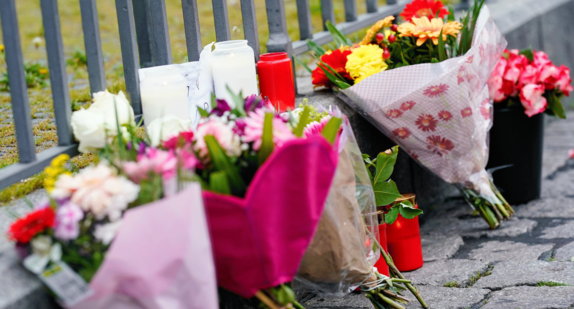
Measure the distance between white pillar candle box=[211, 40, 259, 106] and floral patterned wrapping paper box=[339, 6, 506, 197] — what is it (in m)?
0.45

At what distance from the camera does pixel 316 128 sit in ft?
4.93

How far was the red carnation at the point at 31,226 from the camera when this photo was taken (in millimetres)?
1062

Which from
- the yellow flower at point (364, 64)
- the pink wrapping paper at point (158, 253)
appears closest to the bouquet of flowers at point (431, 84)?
the yellow flower at point (364, 64)

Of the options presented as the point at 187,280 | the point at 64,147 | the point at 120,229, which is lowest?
the point at 187,280

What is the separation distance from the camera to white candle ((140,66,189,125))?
1614mm

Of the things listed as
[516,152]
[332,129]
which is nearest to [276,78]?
[332,129]

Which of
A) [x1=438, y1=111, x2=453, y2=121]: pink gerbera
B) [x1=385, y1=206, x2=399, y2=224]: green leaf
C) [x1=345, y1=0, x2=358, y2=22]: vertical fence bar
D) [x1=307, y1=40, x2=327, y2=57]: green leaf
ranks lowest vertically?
[x1=385, y1=206, x2=399, y2=224]: green leaf

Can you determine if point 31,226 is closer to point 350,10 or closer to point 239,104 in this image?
point 239,104

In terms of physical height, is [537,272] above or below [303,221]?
below

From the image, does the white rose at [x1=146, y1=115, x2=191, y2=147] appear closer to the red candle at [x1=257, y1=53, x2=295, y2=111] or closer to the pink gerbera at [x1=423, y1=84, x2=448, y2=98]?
the red candle at [x1=257, y1=53, x2=295, y2=111]

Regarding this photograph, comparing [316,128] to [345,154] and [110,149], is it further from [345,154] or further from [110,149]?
[110,149]

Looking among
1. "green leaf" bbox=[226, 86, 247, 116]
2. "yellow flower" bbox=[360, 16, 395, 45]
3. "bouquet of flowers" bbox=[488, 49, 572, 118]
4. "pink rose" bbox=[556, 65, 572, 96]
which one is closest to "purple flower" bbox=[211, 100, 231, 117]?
"green leaf" bbox=[226, 86, 247, 116]

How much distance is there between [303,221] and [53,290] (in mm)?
503

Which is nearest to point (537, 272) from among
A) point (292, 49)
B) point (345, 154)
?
point (345, 154)
